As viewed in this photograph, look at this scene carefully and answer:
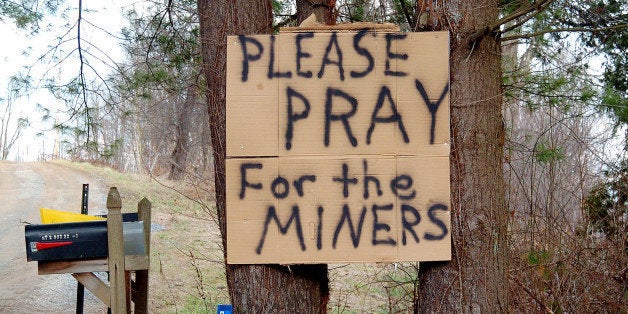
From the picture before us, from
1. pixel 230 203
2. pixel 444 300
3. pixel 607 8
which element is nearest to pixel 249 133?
pixel 230 203

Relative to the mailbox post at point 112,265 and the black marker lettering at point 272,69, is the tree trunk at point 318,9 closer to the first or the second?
the black marker lettering at point 272,69

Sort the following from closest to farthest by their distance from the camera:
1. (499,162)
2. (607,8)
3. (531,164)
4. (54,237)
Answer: (54,237) → (499,162) → (531,164) → (607,8)

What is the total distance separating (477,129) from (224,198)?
5.51 ft

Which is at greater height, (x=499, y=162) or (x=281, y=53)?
(x=281, y=53)

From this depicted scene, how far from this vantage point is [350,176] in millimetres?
4059

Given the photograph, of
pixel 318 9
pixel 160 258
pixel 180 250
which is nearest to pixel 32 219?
pixel 160 258

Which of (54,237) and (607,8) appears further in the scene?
(607,8)

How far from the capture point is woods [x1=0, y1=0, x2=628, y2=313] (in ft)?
13.9

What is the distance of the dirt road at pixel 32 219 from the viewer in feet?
33.7

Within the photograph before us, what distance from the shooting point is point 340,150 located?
161 inches

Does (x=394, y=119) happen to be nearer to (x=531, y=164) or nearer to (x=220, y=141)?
(x=220, y=141)

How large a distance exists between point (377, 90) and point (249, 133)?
32.0 inches

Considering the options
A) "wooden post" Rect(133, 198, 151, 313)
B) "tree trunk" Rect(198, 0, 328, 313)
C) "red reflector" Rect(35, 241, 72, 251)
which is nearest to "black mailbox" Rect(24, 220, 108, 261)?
"red reflector" Rect(35, 241, 72, 251)

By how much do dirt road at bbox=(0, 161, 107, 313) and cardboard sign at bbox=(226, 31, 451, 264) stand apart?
687 cm
